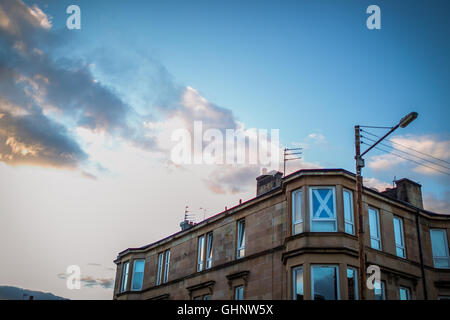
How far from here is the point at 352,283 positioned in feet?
72.7

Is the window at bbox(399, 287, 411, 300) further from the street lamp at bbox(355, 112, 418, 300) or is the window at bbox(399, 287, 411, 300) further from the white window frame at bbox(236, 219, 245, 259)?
the white window frame at bbox(236, 219, 245, 259)

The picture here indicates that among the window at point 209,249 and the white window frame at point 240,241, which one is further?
the window at point 209,249

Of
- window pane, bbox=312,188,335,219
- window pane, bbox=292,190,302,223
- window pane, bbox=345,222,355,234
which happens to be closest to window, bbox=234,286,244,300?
window pane, bbox=292,190,302,223

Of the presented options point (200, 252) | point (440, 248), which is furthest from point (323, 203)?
point (200, 252)

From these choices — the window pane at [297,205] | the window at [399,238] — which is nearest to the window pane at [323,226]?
the window pane at [297,205]

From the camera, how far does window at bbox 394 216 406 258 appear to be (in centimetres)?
2597

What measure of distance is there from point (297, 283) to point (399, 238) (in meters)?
7.38

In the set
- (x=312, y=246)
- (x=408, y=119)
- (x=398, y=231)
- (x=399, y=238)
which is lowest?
(x=312, y=246)

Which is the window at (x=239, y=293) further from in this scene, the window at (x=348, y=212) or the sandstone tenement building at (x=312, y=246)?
the window at (x=348, y=212)

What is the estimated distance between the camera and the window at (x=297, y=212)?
2383cm

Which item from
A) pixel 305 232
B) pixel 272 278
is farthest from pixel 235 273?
pixel 305 232

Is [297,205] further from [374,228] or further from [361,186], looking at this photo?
[361,186]

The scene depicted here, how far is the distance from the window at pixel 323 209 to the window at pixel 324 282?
6.21ft

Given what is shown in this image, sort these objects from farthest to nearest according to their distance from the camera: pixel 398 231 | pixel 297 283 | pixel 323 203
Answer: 1. pixel 398 231
2. pixel 323 203
3. pixel 297 283
